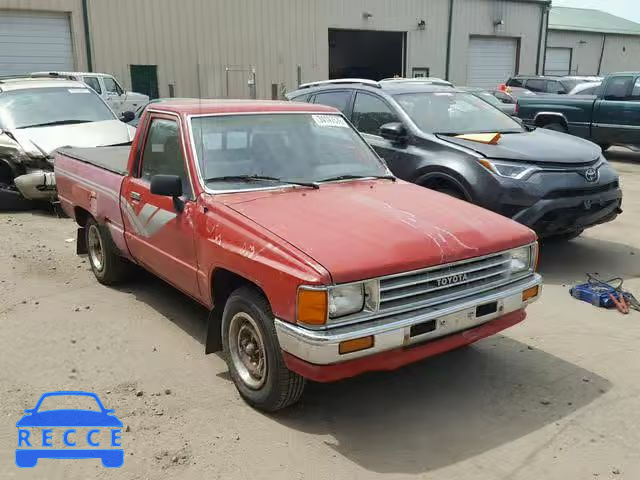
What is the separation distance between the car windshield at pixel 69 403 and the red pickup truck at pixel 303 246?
0.76m

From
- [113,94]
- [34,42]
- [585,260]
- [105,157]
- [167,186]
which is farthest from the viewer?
[34,42]

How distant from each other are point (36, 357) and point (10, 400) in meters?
0.61

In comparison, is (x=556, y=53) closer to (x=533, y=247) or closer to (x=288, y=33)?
(x=288, y=33)

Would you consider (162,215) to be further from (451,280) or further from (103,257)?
(451,280)

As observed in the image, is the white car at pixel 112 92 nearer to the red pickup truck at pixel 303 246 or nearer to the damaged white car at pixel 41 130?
the damaged white car at pixel 41 130

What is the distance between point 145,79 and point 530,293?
1855 cm

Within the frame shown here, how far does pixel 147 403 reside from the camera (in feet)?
12.2

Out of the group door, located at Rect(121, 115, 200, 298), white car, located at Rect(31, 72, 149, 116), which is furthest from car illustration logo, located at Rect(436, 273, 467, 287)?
white car, located at Rect(31, 72, 149, 116)

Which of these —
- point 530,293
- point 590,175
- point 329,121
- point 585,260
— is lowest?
point 585,260

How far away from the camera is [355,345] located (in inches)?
120

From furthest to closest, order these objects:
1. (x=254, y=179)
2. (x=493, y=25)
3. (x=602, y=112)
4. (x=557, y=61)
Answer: (x=557, y=61) → (x=493, y=25) → (x=602, y=112) → (x=254, y=179)

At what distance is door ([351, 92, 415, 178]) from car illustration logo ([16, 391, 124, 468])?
13.8ft

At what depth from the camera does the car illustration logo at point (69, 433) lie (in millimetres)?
3221

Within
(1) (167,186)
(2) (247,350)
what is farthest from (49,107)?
(2) (247,350)
